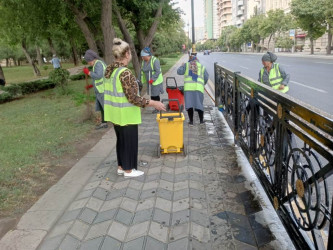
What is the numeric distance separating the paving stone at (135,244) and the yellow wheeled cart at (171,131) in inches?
85.4

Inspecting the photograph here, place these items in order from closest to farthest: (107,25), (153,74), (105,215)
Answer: (105,215) → (153,74) → (107,25)

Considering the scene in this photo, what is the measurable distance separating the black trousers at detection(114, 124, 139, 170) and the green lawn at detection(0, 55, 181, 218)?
1.15 metres

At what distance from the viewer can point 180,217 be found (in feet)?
10.0

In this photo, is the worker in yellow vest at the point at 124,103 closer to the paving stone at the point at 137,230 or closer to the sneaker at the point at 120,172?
the sneaker at the point at 120,172

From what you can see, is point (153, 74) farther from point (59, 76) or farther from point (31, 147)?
point (59, 76)

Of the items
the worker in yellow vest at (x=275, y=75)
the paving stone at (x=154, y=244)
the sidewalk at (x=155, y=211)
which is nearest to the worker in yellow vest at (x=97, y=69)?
the sidewalk at (x=155, y=211)

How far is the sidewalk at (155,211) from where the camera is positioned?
2.71 m

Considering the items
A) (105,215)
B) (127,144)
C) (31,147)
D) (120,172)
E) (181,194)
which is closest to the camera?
(105,215)

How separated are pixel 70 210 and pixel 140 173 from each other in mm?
1122

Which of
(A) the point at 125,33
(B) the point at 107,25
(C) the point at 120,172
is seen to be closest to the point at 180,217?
(C) the point at 120,172

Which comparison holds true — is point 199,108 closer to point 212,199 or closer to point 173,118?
point 173,118

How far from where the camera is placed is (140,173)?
416cm

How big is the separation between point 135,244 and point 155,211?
0.57 meters

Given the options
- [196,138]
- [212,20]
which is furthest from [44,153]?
[212,20]
